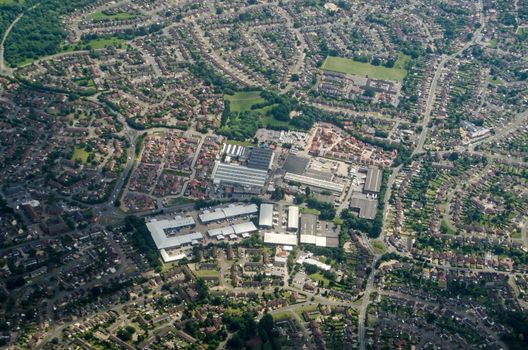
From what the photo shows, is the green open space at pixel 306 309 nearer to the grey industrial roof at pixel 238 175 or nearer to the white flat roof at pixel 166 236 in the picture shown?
the white flat roof at pixel 166 236

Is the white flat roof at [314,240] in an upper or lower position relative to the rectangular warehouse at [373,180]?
lower

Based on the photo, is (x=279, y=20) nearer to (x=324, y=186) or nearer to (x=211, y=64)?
(x=211, y=64)

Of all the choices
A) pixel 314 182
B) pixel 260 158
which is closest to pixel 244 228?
pixel 314 182

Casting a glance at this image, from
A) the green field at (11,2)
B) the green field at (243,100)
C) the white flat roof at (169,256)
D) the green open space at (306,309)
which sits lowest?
the green open space at (306,309)

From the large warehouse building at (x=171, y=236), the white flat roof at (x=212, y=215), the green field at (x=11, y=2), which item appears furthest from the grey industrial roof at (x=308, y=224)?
the green field at (x=11, y=2)

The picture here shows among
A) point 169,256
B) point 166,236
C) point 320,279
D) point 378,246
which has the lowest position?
point 320,279

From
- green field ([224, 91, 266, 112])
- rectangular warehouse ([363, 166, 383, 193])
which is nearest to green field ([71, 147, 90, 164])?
green field ([224, 91, 266, 112])

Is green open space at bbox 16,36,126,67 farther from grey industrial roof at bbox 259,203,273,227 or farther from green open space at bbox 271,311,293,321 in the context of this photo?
green open space at bbox 271,311,293,321

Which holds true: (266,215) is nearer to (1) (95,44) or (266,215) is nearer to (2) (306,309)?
(2) (306,309)
